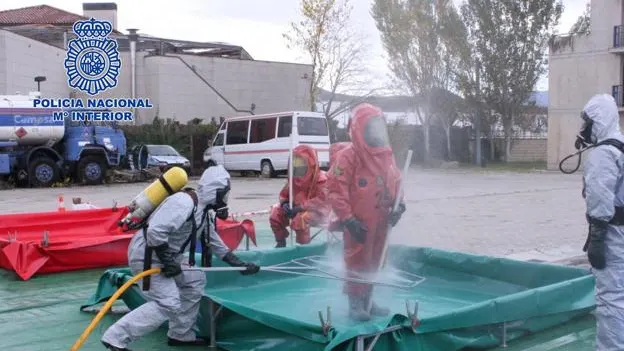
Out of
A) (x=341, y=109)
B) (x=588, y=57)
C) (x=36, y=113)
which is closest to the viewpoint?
(x=36, y=113)

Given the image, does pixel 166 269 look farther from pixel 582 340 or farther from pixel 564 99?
pixel 564 99

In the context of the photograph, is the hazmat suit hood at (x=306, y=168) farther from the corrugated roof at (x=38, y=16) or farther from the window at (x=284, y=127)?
the corrugated roof at (x=38, y=16)

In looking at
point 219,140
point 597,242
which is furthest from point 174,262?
point 219,140

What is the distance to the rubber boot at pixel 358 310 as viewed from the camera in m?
5.59

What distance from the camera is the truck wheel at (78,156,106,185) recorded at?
23016 millimetres

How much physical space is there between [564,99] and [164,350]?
108ft

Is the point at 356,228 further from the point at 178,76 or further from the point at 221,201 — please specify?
the point at 178,76

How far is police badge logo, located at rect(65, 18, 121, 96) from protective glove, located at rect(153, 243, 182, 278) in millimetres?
23573

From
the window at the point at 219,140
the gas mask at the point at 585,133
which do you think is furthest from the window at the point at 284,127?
the gas mask at the point at 585,133

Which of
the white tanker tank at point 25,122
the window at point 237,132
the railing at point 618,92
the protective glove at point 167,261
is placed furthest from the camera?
the railing at point 618,92

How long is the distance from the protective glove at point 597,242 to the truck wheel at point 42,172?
20046 mm

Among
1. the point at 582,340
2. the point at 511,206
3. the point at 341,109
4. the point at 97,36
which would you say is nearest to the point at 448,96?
the point at 341,109

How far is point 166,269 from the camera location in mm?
5012

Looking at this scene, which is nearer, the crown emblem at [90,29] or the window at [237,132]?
the window at [237,132]
